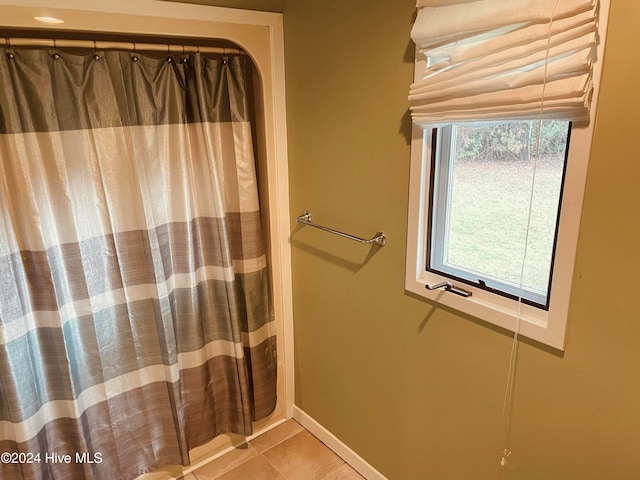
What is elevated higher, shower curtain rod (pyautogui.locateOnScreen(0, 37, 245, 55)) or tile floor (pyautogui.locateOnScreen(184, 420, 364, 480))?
shower curtain rod (pyautogui.locateOnScreen(0, 37, 245, 55))

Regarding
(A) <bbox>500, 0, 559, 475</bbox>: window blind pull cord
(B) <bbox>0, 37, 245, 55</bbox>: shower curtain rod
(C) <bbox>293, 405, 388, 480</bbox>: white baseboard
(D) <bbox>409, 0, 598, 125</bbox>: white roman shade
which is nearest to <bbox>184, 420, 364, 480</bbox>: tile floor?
(C) <bbox>293, 405, 388, 480</bbox>: white baseboard

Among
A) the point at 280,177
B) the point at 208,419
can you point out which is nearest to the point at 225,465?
the point at 208,419

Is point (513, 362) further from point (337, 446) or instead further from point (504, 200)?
point (337, 446)

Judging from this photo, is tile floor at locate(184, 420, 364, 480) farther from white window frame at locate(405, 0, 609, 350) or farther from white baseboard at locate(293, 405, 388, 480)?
white window frame at locate(405, 0, 609, 350)

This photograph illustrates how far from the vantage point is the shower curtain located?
1462 mm

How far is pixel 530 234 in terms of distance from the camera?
1272mm

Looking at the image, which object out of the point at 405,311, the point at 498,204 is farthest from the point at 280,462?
the point at 498,204

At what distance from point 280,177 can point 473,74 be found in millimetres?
1032

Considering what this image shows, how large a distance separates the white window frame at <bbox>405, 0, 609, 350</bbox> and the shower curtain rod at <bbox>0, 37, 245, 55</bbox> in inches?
33.6

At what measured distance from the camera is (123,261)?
167cm

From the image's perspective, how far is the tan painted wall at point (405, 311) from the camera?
1.05m

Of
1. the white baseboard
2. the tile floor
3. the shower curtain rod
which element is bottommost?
the tile floor

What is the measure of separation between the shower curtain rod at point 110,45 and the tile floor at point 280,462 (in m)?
1.89

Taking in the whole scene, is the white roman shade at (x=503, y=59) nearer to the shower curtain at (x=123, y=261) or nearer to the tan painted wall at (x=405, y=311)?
the tan painted wall at (x=405, y=311)
